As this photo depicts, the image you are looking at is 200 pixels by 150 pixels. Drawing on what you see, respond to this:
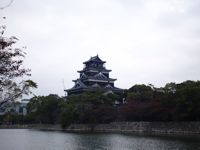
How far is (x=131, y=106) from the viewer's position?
1969 inches

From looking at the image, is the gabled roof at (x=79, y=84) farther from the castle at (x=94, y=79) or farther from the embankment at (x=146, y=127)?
the embankment at (x=146, y=127)

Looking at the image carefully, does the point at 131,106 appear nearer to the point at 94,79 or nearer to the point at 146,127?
the point at 146,127

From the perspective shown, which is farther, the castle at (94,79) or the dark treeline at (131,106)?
the castle at (94,79)

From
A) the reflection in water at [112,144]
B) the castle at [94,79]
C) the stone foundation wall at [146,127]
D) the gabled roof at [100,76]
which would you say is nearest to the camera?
the reflection in water at [112,144]

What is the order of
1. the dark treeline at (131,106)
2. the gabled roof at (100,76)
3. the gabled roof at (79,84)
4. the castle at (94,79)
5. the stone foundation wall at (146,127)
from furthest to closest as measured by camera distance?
the gabled roof at (100,76)
the castle at (94,79)
the gabled roof at (79,84)
the stone foundation wall at (146,127)
the dark treeline at (131,106)

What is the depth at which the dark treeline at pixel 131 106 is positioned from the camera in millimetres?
39531

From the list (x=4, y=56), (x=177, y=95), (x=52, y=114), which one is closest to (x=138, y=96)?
(x=177, y=95)

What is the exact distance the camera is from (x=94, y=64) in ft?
260

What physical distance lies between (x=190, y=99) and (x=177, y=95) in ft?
7.35

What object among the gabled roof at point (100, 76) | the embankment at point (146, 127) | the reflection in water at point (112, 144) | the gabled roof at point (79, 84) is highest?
the gabled roof at point (100, 76)

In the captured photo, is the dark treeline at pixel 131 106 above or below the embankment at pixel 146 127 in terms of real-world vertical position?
above

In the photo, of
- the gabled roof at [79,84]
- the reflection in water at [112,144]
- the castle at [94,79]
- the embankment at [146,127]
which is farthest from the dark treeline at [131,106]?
the reflection in water at [112,144]

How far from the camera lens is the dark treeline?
3953 cm

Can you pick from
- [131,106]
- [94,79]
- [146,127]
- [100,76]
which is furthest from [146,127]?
[100,76]
